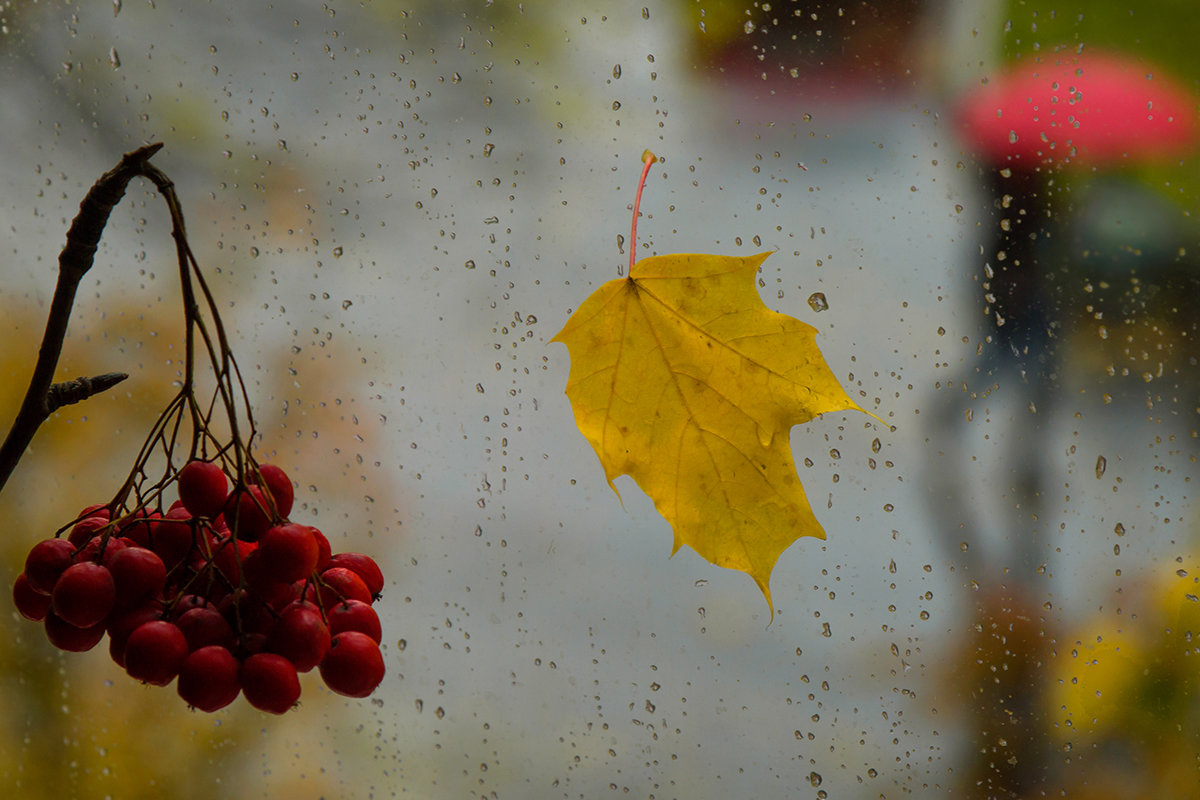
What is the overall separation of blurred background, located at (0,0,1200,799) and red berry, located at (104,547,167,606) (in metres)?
0.34

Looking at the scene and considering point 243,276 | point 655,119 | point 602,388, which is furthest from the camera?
point 243,276

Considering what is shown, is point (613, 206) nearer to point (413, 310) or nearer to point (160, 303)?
point (413, 310)

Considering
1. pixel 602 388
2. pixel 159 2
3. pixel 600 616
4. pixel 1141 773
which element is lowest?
pixel 1141 773

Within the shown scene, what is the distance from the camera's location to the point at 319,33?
0.67 m

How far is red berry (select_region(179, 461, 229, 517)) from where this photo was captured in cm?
32

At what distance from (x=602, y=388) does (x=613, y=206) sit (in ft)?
0.59

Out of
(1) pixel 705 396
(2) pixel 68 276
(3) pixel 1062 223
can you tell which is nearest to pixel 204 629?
(2) pixel 68 276

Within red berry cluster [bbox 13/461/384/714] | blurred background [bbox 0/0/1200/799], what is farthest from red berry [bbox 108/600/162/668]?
blurred background [bbox 0/0/1200/799]

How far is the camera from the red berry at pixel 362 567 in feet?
1.19

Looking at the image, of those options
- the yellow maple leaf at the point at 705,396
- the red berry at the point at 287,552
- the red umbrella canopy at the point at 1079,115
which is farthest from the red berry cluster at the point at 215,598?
the red umbrella canopy at the point at 1079,115

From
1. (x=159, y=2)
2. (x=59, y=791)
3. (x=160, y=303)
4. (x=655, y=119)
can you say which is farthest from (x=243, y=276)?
(x=59, y=791)

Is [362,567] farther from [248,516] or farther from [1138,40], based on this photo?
[1138,40]

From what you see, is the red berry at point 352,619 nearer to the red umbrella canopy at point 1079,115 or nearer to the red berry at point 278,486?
the red berry at point 278,486

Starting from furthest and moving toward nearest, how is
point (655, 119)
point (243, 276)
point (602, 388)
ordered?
point (243, 276), point (655, 119), point (602, 388)
